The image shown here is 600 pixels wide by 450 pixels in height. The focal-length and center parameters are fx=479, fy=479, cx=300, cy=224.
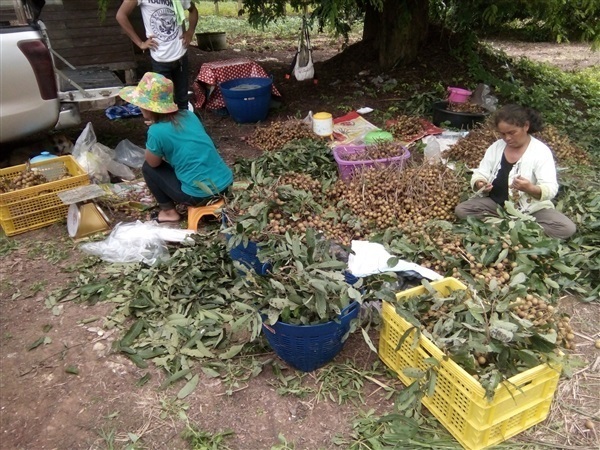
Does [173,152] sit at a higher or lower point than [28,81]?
lower

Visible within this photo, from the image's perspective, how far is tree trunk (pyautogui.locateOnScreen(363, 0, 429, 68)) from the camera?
21.6ft

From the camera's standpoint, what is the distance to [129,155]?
5.11 metres

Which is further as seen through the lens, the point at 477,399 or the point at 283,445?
the point at 283,445

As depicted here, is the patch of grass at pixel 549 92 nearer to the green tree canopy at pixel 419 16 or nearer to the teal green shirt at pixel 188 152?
Result: the green tree canopy at pixel 419 16

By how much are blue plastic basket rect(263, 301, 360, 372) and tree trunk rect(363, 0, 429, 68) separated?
5208 mm

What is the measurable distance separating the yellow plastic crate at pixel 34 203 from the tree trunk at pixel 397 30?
4578 millimetres

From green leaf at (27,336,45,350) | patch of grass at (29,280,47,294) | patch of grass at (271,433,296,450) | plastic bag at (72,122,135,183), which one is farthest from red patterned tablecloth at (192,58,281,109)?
patch of grass at (271,433,296,450)

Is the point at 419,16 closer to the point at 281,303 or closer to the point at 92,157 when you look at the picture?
the point at 92,157

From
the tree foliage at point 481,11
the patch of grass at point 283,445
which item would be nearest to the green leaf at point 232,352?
the patch of grass at point 283,445

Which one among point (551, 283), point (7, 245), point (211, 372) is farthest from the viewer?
point (7, 245)

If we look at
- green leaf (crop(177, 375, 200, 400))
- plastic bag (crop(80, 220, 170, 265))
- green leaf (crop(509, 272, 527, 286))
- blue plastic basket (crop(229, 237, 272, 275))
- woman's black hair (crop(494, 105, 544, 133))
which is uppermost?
woman's black hair (crop(494, 105, 544, 133))

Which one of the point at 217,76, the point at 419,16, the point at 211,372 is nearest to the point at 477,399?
the point at 211,372

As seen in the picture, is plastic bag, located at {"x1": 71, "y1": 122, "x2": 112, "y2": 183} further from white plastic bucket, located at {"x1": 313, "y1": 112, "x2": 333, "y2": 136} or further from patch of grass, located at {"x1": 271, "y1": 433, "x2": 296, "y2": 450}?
patch of grass, located at {"x1": 271, "y1": 433, "x2": 296, "y2": 450}

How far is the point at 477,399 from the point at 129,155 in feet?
14.1
